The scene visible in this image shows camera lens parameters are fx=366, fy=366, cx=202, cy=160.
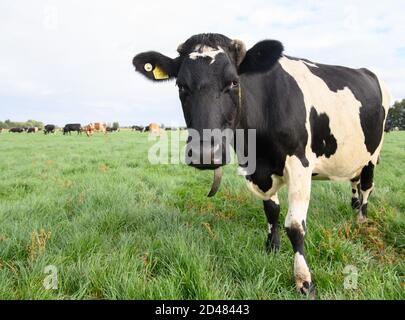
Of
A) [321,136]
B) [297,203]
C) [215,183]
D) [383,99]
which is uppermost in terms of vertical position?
[383,99]

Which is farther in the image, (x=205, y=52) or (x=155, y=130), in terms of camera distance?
(x=155, y=130)

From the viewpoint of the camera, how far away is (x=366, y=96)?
4.90 m

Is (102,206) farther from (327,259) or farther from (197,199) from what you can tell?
(327,259)

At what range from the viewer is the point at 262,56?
11.3 feet

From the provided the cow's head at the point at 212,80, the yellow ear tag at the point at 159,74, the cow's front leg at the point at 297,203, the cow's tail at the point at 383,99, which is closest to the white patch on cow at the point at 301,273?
the cow's front leg at the point at 297,203

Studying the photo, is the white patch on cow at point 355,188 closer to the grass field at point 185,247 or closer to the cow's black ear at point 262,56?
the grass field at point 185,247

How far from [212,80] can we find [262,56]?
66 centimetres

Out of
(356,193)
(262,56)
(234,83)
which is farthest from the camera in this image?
(356,193)

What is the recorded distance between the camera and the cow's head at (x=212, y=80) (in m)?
2.91

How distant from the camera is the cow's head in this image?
2906 millimetres

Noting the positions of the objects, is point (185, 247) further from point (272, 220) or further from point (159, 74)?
point (159, 74)

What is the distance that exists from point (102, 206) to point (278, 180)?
9.84 feet

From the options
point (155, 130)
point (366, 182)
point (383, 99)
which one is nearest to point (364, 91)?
point (383, 99)

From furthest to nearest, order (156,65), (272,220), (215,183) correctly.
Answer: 1. (272,220)
2. (215,183)
3. (156,65)
